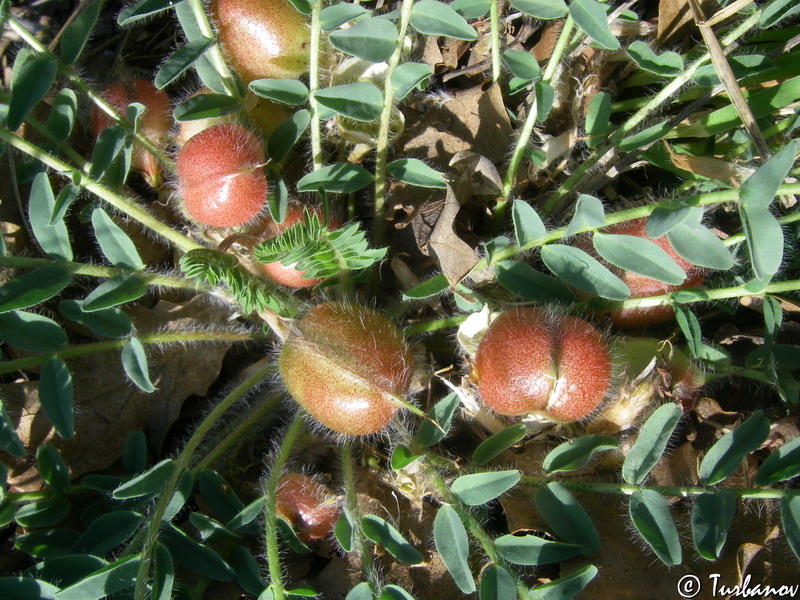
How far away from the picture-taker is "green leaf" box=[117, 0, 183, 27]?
5.99 feet

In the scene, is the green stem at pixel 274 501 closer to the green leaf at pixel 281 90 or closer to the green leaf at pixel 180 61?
the green leaf at pixel 281 90

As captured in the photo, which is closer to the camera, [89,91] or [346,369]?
[346,369]

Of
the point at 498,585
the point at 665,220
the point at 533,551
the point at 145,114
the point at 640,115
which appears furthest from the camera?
the point at 145,114

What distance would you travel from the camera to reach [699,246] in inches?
67.2

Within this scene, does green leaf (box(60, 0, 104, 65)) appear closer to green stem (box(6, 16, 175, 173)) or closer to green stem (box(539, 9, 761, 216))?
green stem (box(6, 16, 175, 173))

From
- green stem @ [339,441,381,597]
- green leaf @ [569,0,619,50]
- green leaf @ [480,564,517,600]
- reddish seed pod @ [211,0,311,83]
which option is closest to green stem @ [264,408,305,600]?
green stem @ [339,441,381,597]

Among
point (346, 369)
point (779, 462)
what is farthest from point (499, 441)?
point (779, 462)

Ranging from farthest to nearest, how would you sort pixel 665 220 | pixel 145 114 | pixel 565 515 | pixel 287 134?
pixel 145 114 → pixel 287 134 → pixel 565 515 → pixel 665 220

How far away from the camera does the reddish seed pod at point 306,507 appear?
2.20 meters

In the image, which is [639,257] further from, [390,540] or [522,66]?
[390,540]

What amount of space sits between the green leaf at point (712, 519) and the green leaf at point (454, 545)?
0.64 metres

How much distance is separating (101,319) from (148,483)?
0.55 meters

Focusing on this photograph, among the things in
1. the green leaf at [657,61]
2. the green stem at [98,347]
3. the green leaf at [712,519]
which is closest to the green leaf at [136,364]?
the green stem at [98,347]

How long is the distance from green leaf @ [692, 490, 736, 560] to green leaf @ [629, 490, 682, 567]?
6 cm
